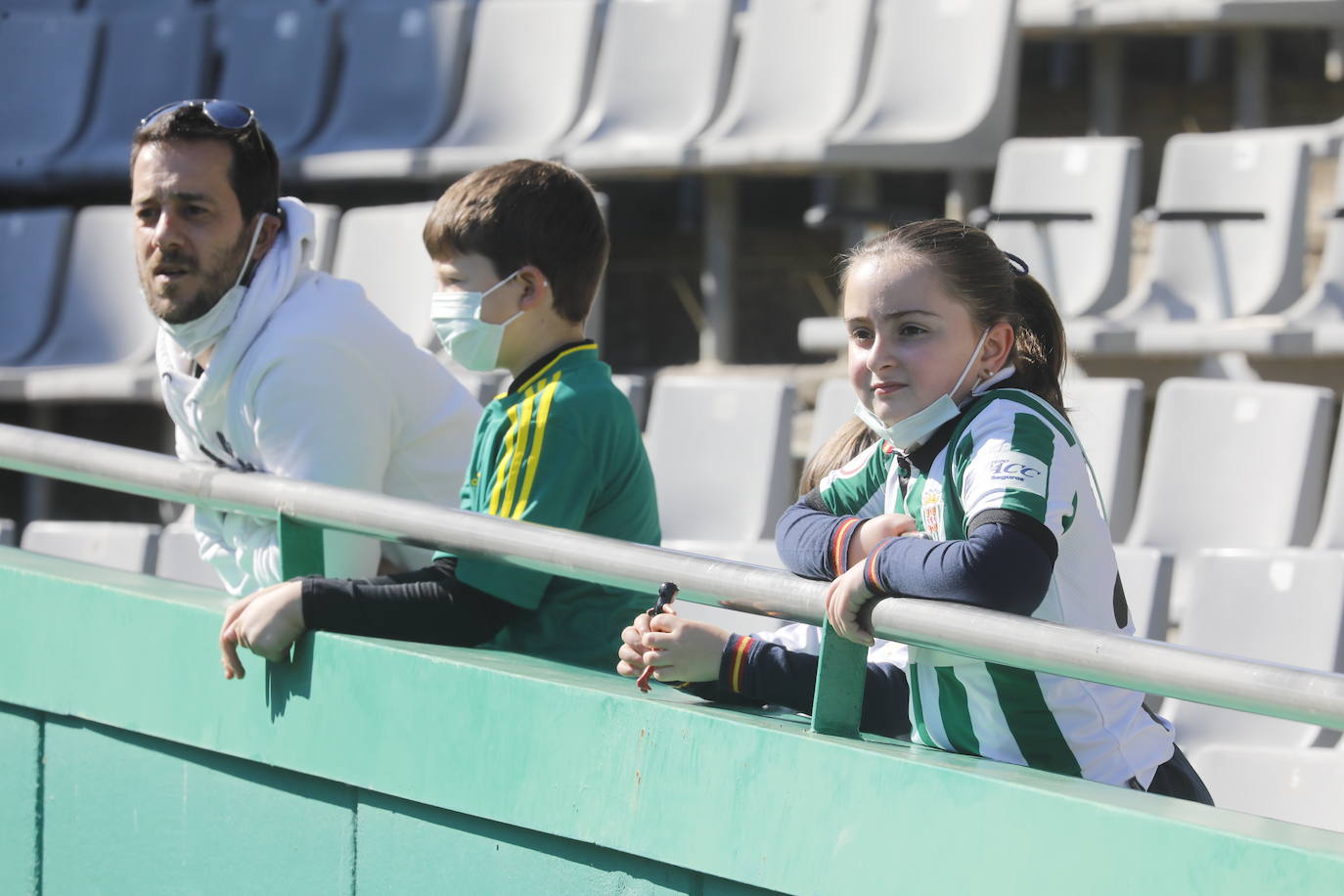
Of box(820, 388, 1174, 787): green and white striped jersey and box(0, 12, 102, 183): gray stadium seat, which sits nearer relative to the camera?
box(820, 388, 1174, 787): green and white striped jersey

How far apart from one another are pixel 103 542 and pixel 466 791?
9.07 ft

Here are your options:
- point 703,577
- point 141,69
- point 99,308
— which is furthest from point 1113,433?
point 141,69

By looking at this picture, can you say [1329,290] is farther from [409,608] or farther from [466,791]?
[466,791]

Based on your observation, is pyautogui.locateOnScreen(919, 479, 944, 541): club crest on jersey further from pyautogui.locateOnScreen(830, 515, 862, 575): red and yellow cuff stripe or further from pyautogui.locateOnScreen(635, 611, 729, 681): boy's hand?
pyautogui.locateOnScreen(635, 611, 729, 681): boy's hand

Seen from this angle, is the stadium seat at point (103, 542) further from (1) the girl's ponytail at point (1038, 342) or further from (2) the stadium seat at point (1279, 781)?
(1) the girl's ponytail at point (1038, 342)

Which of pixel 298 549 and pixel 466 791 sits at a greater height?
pixel 298 549

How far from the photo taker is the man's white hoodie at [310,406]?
7.22 feet

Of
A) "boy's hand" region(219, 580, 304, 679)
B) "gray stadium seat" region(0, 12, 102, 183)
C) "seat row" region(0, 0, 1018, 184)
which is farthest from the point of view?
"gray stadium seat" region(0, 12, 102, 183)

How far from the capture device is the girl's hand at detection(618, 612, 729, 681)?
1609mm

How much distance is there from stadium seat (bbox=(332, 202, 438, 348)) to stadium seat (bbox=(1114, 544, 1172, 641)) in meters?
2.44

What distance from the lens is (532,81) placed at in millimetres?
6570

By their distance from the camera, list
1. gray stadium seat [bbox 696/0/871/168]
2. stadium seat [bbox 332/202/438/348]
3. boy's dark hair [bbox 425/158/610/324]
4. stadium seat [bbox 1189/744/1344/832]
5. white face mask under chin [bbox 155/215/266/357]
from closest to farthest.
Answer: boy's dark hair [bbox 425/158/610/324] < white face mask under chin [bbox 155/215/266/357] < stadium seat [bbox 1189/744/1344/832] < stadium seat [bbox 332/202/438/348] < gray stadium seat [bbox 696/0/871/168]

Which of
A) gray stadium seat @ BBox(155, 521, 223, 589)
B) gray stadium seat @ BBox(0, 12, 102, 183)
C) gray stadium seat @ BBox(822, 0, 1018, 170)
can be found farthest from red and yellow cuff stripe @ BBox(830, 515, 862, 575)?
gray stadium seat @ BBox(0, 12, 102, 183)

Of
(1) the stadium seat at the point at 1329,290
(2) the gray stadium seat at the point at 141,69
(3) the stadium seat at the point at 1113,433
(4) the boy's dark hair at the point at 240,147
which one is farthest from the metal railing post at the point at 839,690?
(2) the gray stadium seat at the point at 141,69
